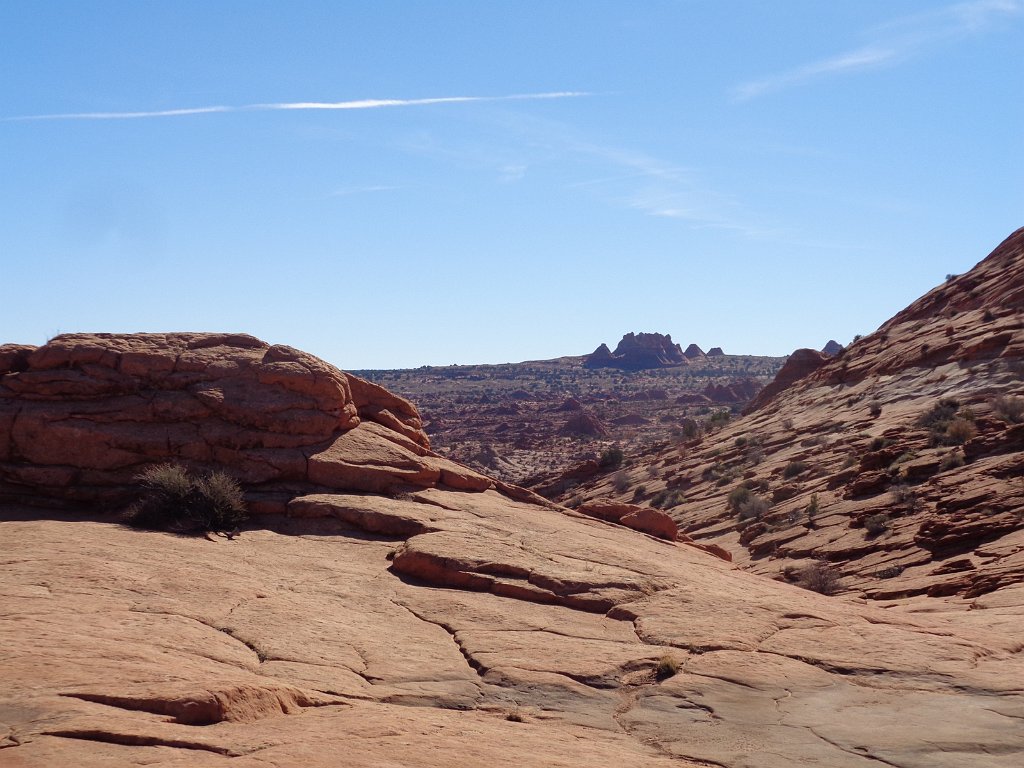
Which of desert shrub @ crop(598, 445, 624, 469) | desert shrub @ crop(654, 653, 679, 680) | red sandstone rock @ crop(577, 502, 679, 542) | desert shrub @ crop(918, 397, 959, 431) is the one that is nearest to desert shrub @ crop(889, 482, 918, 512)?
desert shrub @ crop(918, 397, 959, 431)

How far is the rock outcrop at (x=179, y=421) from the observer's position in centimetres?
1423

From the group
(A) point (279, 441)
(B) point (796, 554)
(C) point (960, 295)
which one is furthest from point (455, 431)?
(A) point (279, 441)

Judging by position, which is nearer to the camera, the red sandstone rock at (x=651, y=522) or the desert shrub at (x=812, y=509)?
the red sandstone rock at (x=651, y=522)

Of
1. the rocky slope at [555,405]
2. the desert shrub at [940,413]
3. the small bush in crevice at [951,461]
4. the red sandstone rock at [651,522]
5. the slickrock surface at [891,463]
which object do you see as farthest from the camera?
the rocky slope at [555,405]

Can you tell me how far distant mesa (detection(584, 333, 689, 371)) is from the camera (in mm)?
127750

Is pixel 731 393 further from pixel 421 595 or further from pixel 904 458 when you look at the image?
pixel 421 595

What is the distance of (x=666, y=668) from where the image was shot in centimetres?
927

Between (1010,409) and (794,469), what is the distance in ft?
21.9

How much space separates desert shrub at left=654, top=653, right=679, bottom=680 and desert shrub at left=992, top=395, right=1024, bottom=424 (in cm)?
1919

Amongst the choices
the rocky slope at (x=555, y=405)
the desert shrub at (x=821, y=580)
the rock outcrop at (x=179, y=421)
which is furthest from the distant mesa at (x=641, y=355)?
the rock outcrop at (x=179, y=421)

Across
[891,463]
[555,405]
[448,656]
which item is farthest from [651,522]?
[555,405]

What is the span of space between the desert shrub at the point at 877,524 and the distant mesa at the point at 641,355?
344 ft

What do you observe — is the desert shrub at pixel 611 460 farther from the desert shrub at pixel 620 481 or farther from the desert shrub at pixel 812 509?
the desert shrub at pixel 812 509

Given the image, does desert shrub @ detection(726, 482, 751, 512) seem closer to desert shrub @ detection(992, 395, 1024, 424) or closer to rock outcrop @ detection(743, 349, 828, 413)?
desert shrub @ detection(992, 395, 1024, 424)
